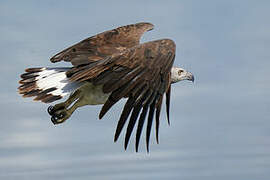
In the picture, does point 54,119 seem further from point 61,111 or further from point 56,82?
point 56,82

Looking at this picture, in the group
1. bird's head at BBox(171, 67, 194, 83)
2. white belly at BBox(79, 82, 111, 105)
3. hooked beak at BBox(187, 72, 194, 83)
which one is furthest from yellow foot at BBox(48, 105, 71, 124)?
hooked beak at BBox(187, 72, 194, 83)

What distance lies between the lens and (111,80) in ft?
28.4

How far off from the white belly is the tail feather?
0.65 ft

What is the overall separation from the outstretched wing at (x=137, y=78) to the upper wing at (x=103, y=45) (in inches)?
47.7

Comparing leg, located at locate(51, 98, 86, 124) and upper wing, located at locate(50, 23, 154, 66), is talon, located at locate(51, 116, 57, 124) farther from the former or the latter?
upper wing, located at locate(50, 23, 154, 66)

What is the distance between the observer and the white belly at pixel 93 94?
32.7ft

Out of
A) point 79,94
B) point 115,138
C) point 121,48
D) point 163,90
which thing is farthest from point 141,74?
point 121,48

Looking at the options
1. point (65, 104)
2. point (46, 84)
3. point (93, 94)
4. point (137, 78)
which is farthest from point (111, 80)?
point (65, 104)

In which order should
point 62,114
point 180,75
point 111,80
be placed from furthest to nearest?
point 180,75, point 62,114, point 111,80

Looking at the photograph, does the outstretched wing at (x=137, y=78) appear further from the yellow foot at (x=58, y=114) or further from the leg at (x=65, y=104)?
the yellow foot at (x=58, y=114)

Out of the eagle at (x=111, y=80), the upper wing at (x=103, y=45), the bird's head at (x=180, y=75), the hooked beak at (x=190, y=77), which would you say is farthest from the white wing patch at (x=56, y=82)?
the hooked beak at (x=190, y=77)

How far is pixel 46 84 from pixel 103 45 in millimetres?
1563

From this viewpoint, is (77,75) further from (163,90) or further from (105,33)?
(105,33)

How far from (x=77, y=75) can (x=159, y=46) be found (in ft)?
3.88
